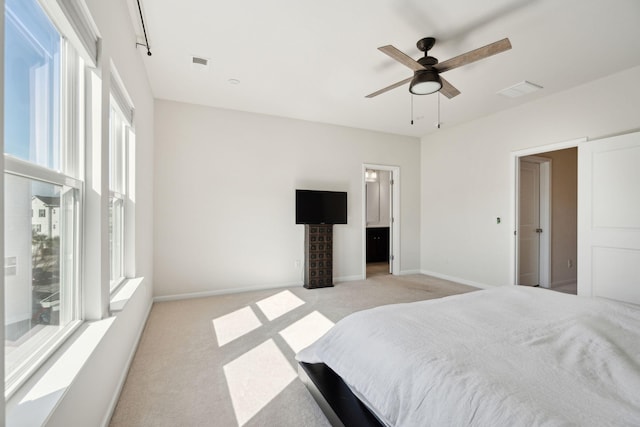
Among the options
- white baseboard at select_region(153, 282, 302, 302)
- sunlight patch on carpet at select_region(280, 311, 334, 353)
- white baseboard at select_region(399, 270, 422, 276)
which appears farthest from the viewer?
white baseboard at select_region(399, 270, 422, 276)

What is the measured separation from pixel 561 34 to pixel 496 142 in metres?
2.15

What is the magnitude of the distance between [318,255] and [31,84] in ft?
12.8

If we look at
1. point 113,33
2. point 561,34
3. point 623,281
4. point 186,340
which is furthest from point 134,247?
point 623,281

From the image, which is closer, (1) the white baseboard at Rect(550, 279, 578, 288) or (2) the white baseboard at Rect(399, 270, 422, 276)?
(1) the white baseboard at Rect(550, 279, 578, 288)

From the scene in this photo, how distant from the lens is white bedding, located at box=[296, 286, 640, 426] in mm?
950

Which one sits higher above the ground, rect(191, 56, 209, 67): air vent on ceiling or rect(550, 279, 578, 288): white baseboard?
rect(191, 56, 209, 67): air vent on ceiling

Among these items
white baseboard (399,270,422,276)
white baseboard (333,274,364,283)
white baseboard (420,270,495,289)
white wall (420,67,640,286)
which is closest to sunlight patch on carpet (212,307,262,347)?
white baseboard (333,274,364,283)

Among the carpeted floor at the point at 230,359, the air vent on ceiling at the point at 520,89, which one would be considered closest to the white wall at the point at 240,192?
the carpeted floor at the point at 230,359

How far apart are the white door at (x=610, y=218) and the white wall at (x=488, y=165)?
29cm

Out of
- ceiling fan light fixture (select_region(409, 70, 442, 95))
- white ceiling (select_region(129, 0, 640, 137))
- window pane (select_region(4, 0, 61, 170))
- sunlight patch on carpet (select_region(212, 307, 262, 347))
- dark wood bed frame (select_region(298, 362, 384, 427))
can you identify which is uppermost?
white ceiling (select_region(129, 0, 640, 137))

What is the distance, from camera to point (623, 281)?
3.07 metres

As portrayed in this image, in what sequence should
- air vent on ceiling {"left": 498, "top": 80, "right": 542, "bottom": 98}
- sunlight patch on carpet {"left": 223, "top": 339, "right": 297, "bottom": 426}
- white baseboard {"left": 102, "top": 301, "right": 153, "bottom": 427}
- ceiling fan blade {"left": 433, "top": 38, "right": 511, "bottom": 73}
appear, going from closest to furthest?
1. white baseboard {"left": 102, "top": 301, "right": 153, "bottom": 427}
2. sunlight patch on carpet {"left": 223, "top": 339, "right": 297, "bottom": 426}
3. ceiling fan blade {"left": 433, "top": 38, "right": 511, "bottom": 73}
4. air vent on ceiling {"left": 498, "top": 80, "right": 542, "bottom": 98}

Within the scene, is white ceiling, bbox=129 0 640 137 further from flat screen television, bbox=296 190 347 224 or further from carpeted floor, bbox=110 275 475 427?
carpeted floor, bbox=110 275 475 427

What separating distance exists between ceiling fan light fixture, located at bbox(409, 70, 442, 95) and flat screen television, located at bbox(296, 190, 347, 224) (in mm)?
2408
